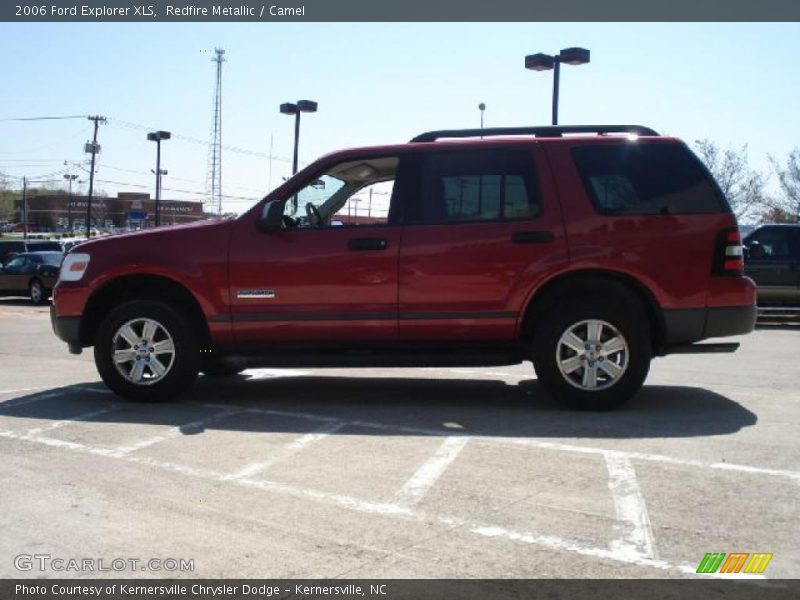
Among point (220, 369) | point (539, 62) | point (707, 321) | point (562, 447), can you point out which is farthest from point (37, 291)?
point (562, 447)

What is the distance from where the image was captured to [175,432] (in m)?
5.80

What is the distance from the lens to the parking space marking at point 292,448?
189 inches

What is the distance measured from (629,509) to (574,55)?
42.6 ft

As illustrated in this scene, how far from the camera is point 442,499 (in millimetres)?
4258

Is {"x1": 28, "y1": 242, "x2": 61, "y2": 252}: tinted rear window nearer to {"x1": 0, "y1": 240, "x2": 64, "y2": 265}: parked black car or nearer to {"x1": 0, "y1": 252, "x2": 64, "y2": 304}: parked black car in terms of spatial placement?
{"x1": 0, "y1": 240, "x2": 64, "y2": 265}: parked black car

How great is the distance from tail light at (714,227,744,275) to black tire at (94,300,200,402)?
13.4 feet

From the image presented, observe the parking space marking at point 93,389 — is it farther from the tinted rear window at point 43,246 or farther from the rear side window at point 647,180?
the tinted rear window at point 43,246

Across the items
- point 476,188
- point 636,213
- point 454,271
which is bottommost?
point 454,271

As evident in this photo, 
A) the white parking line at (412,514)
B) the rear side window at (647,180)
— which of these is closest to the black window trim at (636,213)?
the rear side window at (647,180)

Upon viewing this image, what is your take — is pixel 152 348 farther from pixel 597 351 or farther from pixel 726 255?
pixel 726 255

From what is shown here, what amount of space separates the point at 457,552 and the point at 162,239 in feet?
13.3

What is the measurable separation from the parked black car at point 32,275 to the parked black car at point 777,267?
17884 millimetres

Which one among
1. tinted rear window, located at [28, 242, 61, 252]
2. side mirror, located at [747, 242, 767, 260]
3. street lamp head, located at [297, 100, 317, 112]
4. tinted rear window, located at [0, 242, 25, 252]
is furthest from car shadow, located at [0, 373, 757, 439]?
tinted rear window, located at [0, 242, 25, 252]
